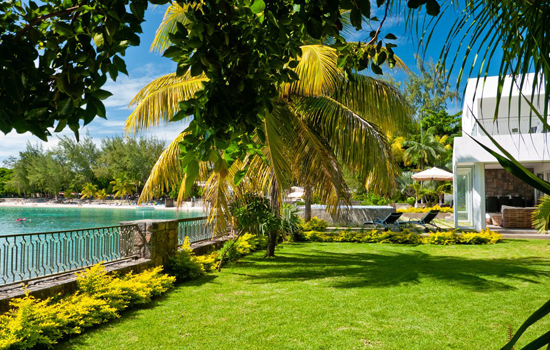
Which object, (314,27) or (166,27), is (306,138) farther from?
(314,27)

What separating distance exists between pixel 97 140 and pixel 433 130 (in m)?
44.7

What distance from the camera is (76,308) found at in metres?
4.91

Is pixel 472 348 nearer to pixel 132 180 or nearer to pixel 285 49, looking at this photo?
pixel 285 49

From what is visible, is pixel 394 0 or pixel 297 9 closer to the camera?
pixel 297 9

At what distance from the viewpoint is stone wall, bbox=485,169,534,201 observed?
67.1ft

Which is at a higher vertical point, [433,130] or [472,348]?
[433,130]

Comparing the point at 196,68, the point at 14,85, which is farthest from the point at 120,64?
the point at 14,85

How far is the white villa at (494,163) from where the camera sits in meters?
13.9

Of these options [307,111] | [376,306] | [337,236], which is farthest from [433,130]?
[376,306]

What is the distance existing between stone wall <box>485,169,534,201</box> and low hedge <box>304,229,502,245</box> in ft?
28.5

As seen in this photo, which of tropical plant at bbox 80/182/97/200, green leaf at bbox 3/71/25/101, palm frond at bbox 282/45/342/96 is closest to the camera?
green leaf at bbox 3/71/25/101

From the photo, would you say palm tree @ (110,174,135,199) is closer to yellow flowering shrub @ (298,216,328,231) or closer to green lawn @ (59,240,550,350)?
yellow flowering shrub @ (298,216,328,231)

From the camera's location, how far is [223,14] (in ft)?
5.24

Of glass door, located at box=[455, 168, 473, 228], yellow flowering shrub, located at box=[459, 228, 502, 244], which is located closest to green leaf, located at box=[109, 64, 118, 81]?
yellow flowering shrub, located at box=[459, 228, 502, 244]
